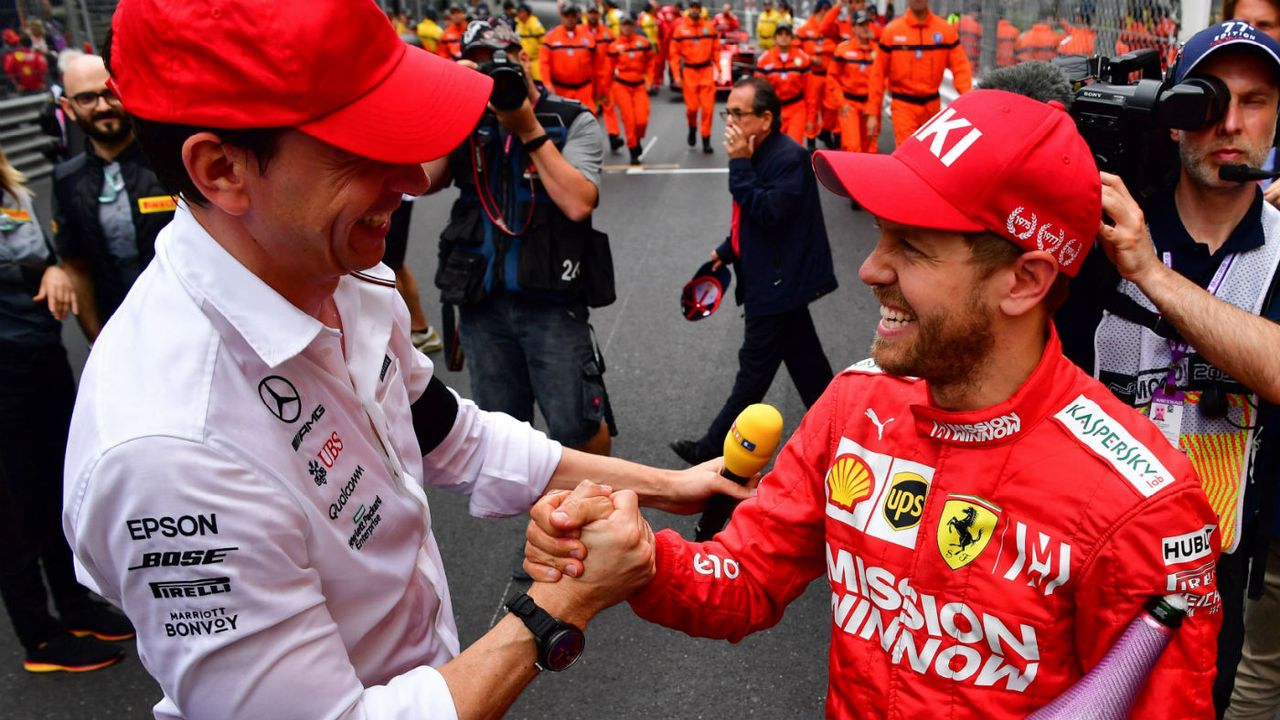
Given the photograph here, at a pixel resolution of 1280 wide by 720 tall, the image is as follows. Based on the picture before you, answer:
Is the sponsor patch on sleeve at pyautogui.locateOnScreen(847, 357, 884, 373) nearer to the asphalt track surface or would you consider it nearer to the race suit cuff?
the race suit cuff

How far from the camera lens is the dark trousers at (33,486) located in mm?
3495

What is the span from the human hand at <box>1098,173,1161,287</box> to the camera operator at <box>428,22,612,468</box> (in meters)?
2.19

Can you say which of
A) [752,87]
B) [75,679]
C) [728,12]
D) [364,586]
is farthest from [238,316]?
[728,12]

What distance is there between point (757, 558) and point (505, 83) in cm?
226

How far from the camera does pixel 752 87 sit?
4895 millimetres

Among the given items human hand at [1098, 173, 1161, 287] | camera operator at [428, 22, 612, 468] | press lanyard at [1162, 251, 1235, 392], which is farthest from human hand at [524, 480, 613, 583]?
camera operator at [428, 22, 612, 468]

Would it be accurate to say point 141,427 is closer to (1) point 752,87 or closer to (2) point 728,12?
(1) point 752,87

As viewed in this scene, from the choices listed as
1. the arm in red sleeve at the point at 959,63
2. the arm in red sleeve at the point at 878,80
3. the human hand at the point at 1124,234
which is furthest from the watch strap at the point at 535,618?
the arm in red sleeve at the point at 878,80

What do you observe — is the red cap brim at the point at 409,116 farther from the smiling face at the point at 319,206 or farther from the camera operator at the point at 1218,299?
the camera operator at the point at 1218,299

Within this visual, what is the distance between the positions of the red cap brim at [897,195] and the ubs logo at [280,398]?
3.19ft

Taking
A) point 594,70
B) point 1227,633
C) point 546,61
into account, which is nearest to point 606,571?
point 1227,633

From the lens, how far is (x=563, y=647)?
1.61 m

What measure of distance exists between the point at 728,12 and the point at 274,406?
877 inches

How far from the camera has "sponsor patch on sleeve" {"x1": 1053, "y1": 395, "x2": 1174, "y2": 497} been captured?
1.48 metres
